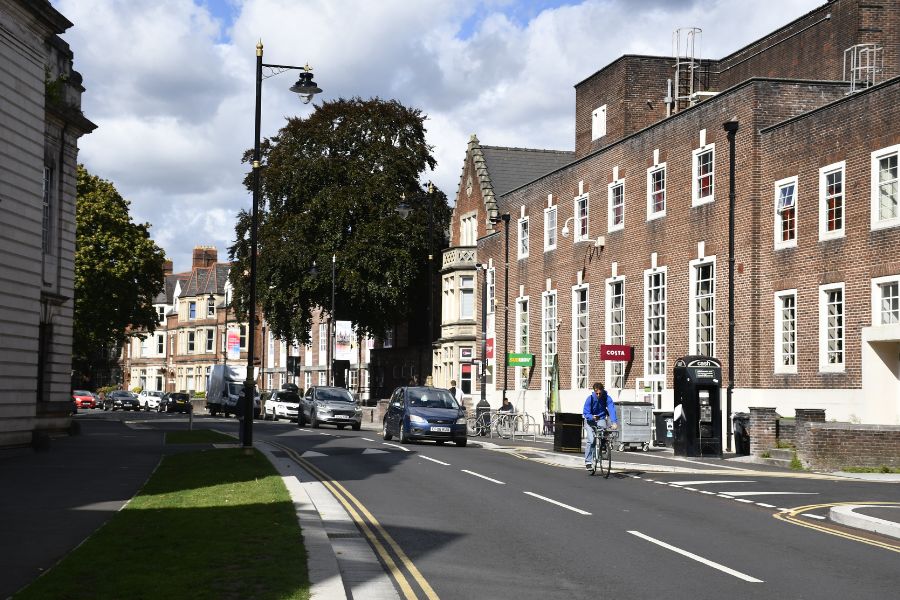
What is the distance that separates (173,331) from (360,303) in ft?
200

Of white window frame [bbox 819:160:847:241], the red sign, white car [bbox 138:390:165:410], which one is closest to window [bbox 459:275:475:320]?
the red sign

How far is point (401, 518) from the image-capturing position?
1520 centimetres

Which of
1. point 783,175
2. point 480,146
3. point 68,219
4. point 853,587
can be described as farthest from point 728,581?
point 480,146

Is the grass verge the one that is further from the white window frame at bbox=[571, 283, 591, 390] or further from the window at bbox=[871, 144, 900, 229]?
the white window frame at bbox=[571, 283, 591, 390]

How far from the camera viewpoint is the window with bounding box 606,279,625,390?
42.3 metres

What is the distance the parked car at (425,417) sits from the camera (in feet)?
113

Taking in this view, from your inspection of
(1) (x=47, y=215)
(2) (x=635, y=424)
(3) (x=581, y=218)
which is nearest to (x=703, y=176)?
(2) (x=635, y=424)

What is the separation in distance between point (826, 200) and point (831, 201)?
17cm

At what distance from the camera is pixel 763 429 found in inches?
1128

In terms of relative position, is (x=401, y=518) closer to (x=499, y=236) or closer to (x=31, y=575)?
(x=31, y=575)

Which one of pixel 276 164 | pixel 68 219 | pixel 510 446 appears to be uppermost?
pixel 276 164

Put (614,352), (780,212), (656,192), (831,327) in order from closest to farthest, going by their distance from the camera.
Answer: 1. (831,327)
2. (780,212)
3. (614,352)
4. (656,192)

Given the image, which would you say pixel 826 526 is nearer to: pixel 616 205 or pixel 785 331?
pixel 785 331

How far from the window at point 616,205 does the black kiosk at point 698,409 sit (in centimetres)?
1290
